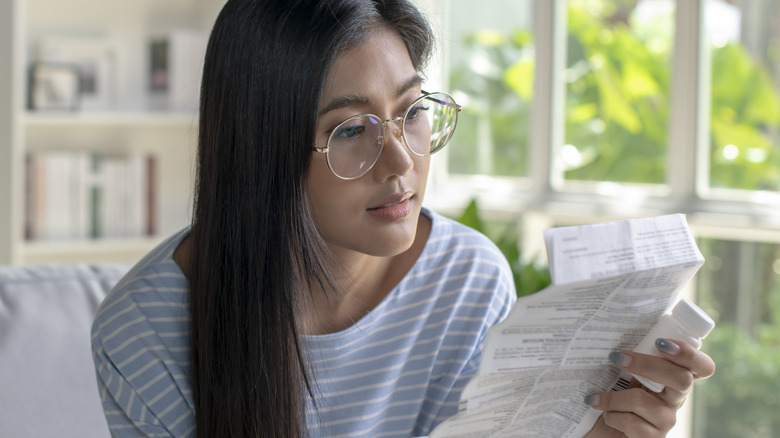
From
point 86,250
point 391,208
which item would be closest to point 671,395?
point 391,208

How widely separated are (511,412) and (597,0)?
2525 millimetres

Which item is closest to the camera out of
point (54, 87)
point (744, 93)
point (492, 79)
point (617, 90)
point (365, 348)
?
point (365, 348)

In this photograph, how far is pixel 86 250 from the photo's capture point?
300cm

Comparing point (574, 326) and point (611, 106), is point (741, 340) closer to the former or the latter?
point (611, 106)

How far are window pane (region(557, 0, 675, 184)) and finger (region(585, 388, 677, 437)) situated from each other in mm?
2174

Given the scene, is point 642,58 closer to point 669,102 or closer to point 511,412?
point 669,102

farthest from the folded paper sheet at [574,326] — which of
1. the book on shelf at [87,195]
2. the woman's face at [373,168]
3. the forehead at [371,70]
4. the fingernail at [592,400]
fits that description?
the book on shelf at [87,195]

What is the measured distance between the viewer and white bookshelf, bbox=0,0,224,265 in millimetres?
2717

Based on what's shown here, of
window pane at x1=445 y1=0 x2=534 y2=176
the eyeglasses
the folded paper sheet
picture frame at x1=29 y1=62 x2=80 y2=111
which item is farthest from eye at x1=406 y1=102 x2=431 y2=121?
window pane at x1=445 y1=0 x2=534 y2=176

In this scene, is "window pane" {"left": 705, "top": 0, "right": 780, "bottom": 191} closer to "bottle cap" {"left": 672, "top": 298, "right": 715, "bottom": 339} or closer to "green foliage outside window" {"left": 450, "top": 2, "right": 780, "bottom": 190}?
"green foliage outside window" {"left": 450, "top": 2, "right": 780, "bottom": 190}

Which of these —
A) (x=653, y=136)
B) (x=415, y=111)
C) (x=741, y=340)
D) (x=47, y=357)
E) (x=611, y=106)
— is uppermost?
(x=611, y=106)

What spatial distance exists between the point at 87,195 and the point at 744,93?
225 cm

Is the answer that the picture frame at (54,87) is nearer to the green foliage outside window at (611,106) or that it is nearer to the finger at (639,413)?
the green foliage outside window at (611,106)

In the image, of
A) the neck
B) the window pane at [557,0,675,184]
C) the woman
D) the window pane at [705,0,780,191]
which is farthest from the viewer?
the window pane at [557,0,675,184]
